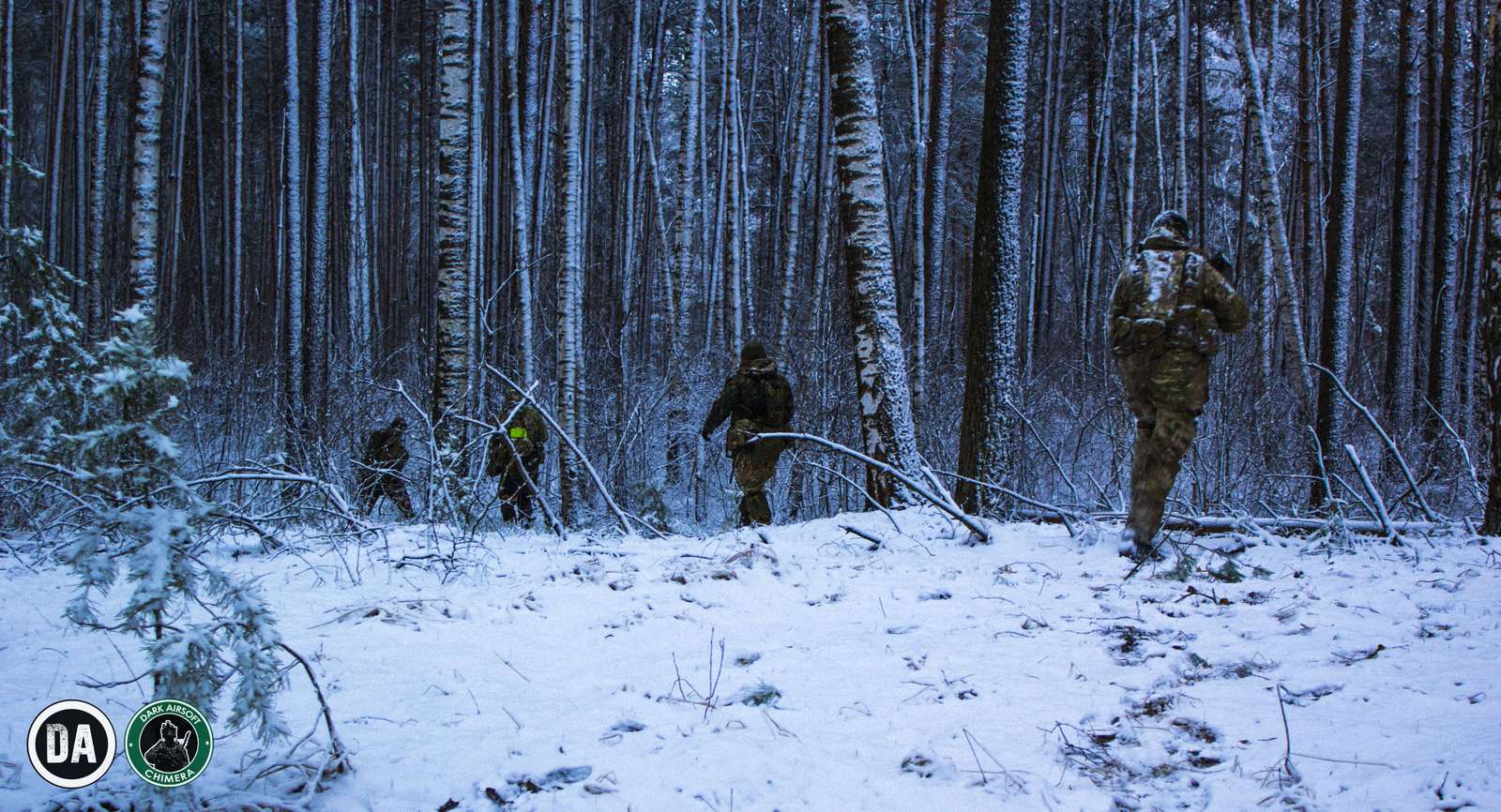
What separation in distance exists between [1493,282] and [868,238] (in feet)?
11.7

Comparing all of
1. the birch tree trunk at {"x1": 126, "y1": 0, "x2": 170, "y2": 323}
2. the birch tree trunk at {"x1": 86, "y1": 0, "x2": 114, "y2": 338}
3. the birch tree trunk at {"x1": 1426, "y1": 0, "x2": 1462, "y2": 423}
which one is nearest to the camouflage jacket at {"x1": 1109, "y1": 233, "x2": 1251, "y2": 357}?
the birch tree trunk at {"x1": 1426, "y1": 0, "x2": 1462, "y2": 423}

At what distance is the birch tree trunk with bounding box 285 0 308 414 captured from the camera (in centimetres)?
946

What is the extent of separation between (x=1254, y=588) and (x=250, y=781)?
157 inches

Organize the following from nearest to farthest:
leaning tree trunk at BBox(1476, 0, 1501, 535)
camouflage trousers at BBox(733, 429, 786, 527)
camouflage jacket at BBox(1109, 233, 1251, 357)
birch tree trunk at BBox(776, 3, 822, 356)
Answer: leaning tree trunk at BBox(1476, 0, 1501, 535)
camouflage jacket at BBox(1109, 233, 1251, 357)
camouflage trousers at BBox(733, 429, 786, 527)
birch tree trunk at BBox(776, 3, 822, 356)

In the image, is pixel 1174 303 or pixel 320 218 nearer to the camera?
pixel 1174 303

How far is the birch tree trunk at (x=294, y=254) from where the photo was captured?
9.46 metres

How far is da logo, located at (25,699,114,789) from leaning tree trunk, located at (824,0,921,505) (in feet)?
16.4

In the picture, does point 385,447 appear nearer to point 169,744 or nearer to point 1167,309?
point 169,744

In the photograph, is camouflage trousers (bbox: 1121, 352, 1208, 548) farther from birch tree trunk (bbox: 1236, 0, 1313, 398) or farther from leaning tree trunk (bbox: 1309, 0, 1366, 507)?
leaning tree trunk (bbox: 1309, 0, 1366, 507)

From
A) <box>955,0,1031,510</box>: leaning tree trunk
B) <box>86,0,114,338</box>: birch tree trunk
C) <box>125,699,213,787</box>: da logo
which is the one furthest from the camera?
<box>86,0,114,338</box>: birch tree trunk

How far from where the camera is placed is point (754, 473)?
800 centimetres

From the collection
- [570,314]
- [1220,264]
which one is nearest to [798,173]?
[570,314]

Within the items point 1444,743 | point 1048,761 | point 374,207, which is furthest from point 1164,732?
point 374,207

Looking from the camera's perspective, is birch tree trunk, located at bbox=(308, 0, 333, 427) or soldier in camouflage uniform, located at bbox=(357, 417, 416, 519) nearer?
soldier in camouflage uniform, located at bbox=(357, 417, 416, 519)
